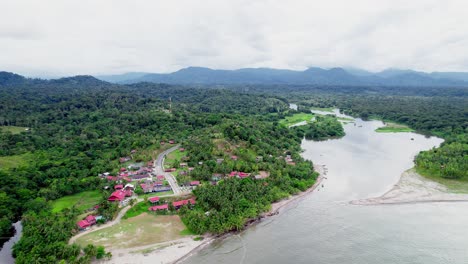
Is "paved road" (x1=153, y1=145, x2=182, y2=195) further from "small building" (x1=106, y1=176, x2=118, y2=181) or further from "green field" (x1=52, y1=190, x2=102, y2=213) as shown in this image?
"green field" (x1=52, y1=190, x2=102, y2=213)

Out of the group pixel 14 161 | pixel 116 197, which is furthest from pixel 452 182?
pixel 14 161

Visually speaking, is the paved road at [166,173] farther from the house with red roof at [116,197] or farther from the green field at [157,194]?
the house with red roof at [116,197]

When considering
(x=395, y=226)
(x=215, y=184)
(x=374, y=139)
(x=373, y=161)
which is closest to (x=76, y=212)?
(x=215, y=184)

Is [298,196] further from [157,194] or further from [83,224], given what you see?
[83,224]

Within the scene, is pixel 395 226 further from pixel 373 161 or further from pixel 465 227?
pixel 373 161

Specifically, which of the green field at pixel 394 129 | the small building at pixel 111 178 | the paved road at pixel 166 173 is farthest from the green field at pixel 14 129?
the green field at pixel 394 129
